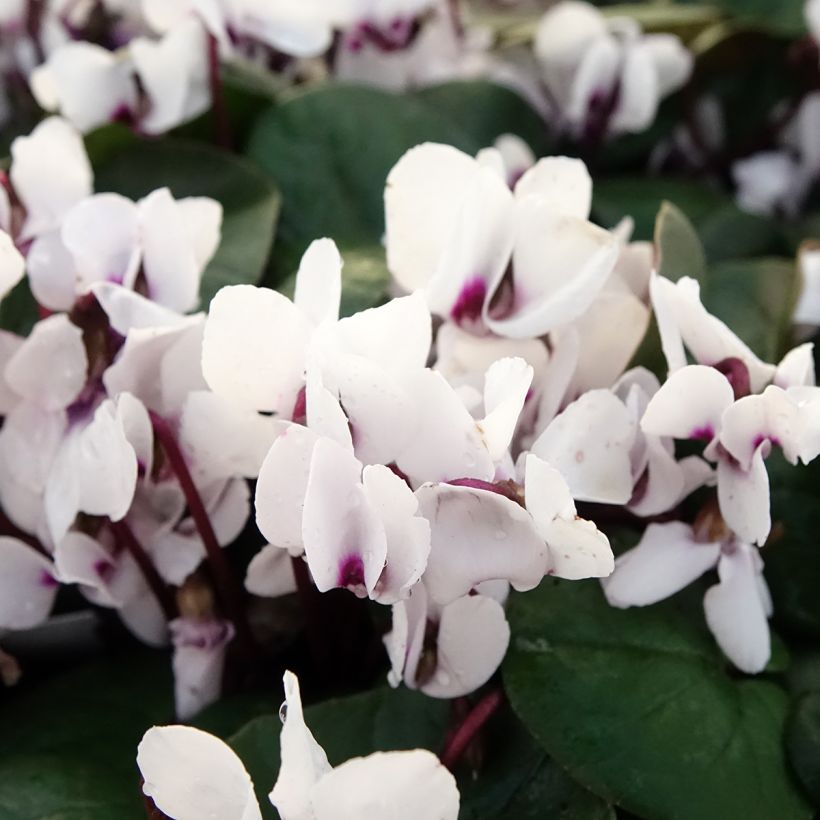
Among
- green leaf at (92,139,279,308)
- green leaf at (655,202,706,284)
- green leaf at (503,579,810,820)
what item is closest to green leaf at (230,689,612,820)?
green leaf at (503,579,810,820)

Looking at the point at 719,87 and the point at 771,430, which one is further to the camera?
the point at 719,87

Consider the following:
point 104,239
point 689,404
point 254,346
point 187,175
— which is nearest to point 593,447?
point 689,404

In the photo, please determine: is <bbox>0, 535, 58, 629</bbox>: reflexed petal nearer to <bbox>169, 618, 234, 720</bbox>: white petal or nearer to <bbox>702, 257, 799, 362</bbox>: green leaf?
<bbox>169, 618, 234, 720</bbox>: white petal

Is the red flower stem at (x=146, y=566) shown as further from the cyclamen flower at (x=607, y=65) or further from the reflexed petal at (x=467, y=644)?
the cyclamen flower at (x=607, y=65)

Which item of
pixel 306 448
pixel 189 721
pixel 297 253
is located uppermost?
pixel 306 448

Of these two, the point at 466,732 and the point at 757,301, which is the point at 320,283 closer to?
the point at 466,732

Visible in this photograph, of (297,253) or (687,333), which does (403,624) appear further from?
(297,253)

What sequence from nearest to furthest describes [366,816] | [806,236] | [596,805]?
[366,816]
[596,805]
[806,236]

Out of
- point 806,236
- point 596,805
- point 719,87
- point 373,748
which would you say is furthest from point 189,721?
point 719,87

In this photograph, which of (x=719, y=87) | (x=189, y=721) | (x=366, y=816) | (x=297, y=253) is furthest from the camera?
(x=719, y=87)
